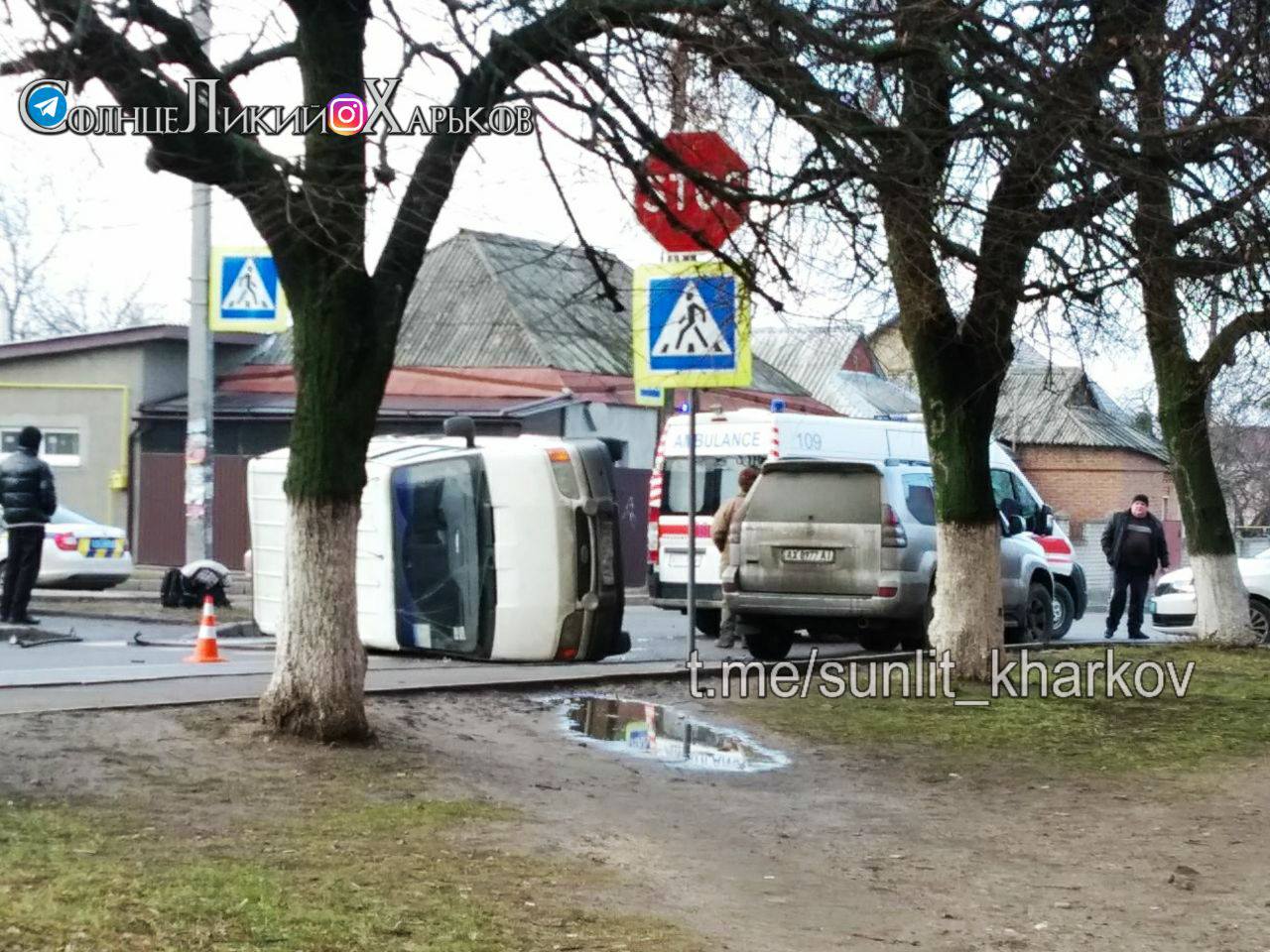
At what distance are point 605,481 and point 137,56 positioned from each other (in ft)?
21.4

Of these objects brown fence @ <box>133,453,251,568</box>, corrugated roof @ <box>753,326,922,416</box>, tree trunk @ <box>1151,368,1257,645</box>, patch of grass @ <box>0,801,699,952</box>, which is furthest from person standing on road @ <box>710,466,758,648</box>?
corrugated roof @ <box>753,326,922,416</box>

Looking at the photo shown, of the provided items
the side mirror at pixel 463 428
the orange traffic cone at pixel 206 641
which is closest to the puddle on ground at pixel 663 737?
the side mirror at pixel 463 428

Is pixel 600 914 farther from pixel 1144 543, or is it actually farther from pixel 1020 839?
pixel 1144 543

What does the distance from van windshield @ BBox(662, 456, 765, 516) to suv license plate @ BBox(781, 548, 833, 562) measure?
4227 millimetres

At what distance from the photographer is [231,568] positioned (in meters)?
32.1

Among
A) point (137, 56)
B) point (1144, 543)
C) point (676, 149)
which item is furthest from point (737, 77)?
point (1144, 543)

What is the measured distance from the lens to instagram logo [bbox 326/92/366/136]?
28.6ft

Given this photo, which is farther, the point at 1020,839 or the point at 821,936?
the point at 1020,839

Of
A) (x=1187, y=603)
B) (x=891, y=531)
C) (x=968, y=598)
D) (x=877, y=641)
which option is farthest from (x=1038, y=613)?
(x=968, y=598)

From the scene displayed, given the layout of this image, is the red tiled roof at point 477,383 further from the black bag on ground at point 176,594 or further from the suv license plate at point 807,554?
the suv license plate at point 807,554

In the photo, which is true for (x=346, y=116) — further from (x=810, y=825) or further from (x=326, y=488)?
(x=810, y=825)

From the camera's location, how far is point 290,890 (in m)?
6.23

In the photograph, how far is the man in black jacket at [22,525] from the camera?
16781 mm

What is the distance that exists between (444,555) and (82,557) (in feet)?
33.9
